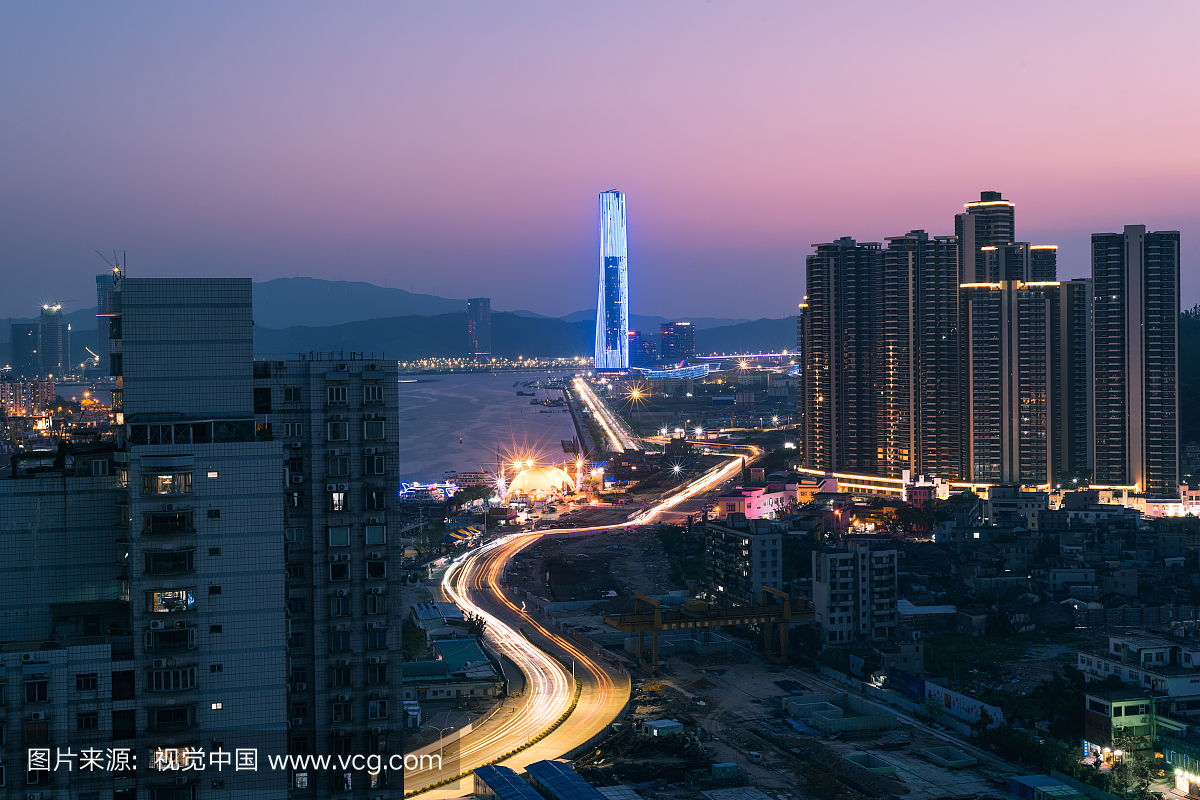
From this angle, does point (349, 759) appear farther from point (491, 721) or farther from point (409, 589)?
point (409, 589)

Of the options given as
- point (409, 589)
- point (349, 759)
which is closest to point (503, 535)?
point (409, 589)

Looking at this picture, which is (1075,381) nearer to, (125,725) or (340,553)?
(340,553)

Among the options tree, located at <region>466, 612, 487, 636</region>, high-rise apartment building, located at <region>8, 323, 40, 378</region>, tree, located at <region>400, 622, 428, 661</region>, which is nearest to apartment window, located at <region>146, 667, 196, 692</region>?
tree, located at <region>400, 622, 428, 661</region>

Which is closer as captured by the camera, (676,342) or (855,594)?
(855,594)

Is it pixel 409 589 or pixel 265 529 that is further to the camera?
pixel 409 589

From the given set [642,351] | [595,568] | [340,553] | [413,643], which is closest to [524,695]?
[413,643]
